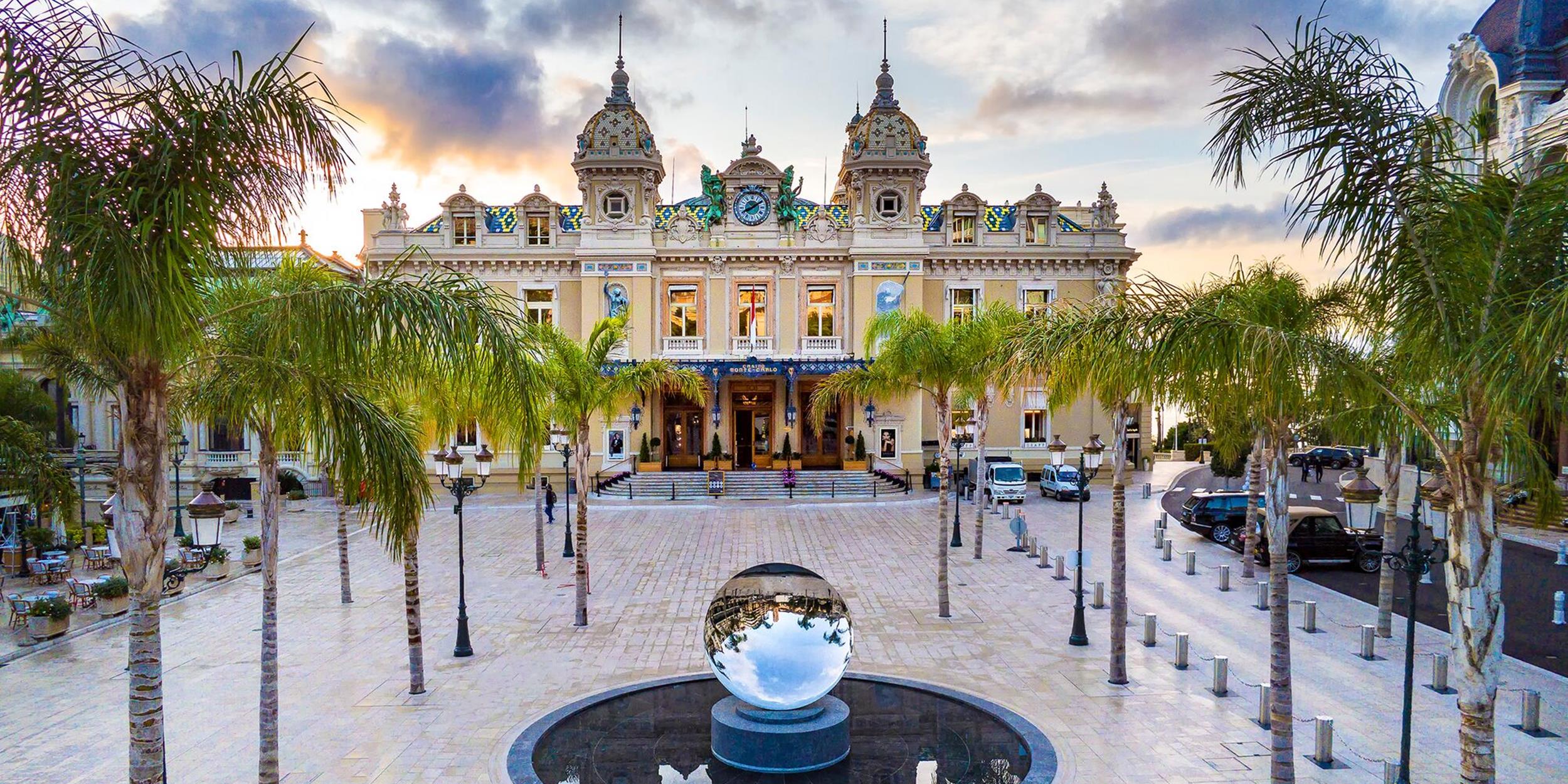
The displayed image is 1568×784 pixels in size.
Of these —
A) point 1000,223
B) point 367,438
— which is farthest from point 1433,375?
point 1000,223

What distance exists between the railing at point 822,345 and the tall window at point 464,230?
1631cm

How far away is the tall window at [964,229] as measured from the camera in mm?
38750

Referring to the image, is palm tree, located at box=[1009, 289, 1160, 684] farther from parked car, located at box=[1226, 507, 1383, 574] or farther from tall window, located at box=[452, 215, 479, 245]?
tall window, located at box=[452, 215, 479, 245]

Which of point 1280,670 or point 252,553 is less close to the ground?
point 1280,670

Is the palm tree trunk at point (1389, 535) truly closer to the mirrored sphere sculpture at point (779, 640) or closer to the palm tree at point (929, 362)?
the palm tree at point (929, 362)

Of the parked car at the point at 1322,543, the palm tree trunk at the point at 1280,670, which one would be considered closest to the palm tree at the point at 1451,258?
the palm tree trunk at the point at 1280,670

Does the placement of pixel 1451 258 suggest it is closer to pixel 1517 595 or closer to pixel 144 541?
pixel 144 541

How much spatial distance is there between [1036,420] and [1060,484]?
19.6ft

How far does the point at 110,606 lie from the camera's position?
1617 cm

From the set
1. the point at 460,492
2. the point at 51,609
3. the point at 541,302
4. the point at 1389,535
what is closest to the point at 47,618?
the point at 51,609

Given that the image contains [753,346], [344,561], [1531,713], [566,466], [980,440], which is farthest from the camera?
[753,346]

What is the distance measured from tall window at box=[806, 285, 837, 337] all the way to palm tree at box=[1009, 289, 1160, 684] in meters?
25.8

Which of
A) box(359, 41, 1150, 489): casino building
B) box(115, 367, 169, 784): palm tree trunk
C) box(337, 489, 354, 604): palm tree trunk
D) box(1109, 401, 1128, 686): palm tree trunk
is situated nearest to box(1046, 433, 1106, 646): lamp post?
box(1109, 401, 1128, 686): palm tree trunk

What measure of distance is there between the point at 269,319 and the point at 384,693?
692cm
